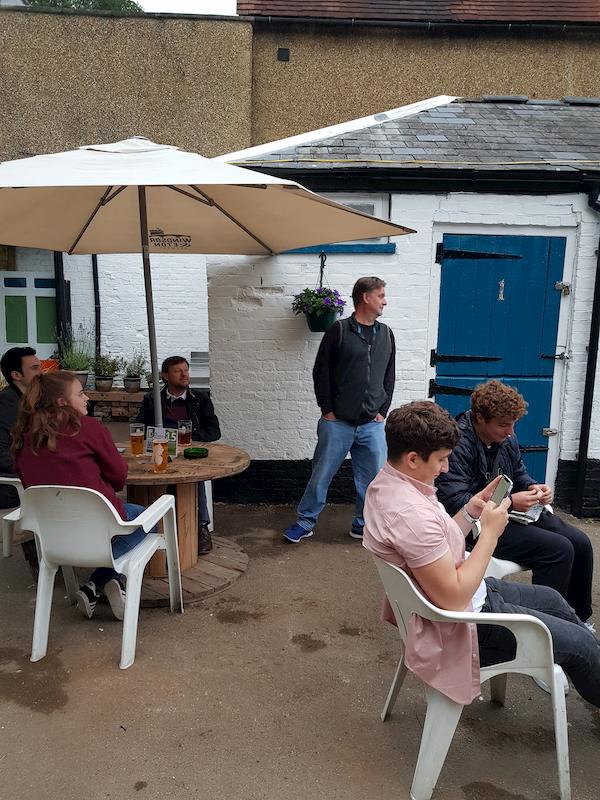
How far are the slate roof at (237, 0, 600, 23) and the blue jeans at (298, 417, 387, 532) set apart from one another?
8855 millimetres

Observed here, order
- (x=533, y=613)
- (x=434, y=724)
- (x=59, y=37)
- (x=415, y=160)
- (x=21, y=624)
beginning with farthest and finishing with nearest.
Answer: (x=59, y=37)
(x=415, y=160)
(x=21, y=624)
(x=533, y=613)
(x=434, y=724)

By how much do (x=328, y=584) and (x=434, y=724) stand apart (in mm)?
1929

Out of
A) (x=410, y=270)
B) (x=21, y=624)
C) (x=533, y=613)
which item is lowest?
(x=21, y=624)

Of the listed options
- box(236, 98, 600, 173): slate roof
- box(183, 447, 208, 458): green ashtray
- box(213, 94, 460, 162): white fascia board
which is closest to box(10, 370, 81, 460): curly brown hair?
box(183, 447, 208, 458): green ashtray

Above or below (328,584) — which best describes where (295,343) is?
above

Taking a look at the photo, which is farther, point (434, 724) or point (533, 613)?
point (533, 613)

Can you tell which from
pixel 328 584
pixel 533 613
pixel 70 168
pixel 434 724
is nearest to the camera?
pixel 434 724

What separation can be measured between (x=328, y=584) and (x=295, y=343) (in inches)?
84.0

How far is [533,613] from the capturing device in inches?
95.3

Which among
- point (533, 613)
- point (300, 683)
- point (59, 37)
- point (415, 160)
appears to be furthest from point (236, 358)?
point (59, 37)

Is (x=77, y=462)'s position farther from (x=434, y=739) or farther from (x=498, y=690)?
(x=498, y=690)

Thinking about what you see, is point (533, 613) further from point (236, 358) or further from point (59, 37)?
point (59, 37)

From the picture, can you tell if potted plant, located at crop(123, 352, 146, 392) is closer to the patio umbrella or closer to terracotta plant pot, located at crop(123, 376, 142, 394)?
terracotta plant pot, located at crop(123, 376, 142, 394)

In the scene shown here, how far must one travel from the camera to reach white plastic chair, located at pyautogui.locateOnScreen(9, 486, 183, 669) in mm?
2971
